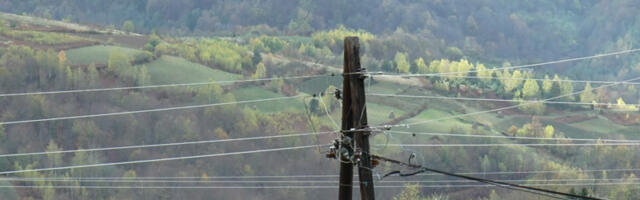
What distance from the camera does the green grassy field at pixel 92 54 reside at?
115m

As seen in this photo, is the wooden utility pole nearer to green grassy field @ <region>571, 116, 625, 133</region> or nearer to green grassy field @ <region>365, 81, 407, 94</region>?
green grassy field @ <region>365, 81, 407, 94</region>

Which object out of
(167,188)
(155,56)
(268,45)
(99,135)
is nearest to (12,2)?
(268,45)

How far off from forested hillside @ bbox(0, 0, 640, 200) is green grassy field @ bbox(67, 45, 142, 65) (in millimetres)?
218

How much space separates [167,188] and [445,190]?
22.1 m

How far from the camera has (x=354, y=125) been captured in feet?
48.9

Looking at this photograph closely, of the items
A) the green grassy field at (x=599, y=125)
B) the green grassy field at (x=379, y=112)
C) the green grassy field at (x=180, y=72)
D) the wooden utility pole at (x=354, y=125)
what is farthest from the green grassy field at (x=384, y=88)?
the wooden utility pole at (x=354, y=125)

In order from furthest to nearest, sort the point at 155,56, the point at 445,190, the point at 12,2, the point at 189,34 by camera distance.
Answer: the point at 12,2 < the point at 189,34 < the point at 155,56 < the point at 445,190

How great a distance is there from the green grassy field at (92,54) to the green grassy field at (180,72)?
14.3 feet

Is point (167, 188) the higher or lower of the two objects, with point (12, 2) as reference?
lower

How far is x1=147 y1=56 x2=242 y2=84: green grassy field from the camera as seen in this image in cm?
11100

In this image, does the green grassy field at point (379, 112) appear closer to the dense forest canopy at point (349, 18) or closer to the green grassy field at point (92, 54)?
the green grassy field at point (92, 54)

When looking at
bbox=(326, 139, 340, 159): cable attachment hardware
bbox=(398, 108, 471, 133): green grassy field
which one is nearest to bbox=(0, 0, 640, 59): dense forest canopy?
bbox=(398, 108, 471, 133): green grassy field

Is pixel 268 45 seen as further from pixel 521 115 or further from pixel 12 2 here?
pixel 12 2

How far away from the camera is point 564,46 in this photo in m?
199
